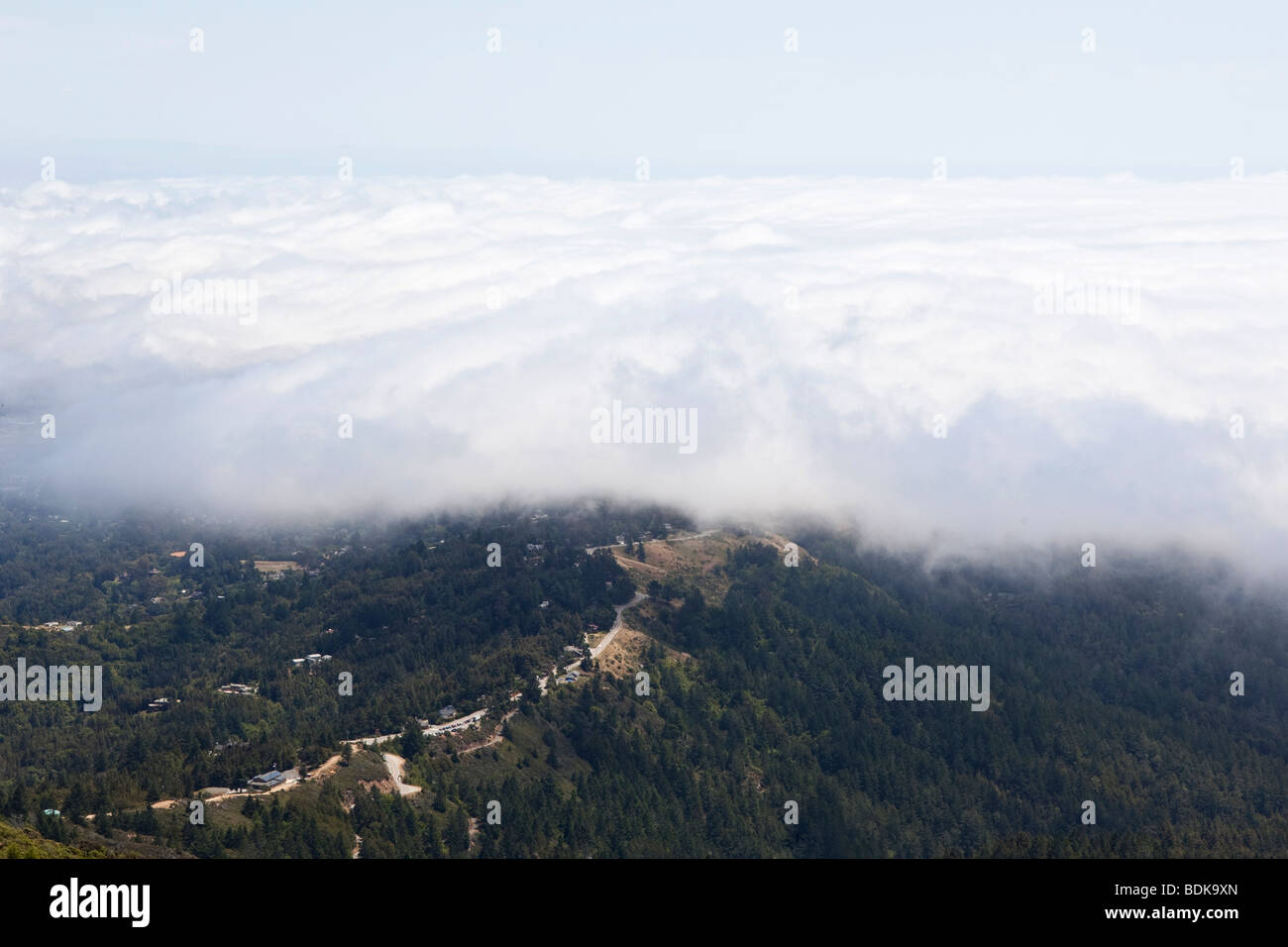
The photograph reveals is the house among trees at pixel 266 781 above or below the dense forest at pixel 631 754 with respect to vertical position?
above

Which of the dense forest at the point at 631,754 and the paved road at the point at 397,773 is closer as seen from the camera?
the dense forest at the point at 631,754

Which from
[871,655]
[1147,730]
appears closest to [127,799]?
[871,655]

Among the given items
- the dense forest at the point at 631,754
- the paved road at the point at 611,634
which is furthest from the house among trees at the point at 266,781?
the paved road at the point at 611,634

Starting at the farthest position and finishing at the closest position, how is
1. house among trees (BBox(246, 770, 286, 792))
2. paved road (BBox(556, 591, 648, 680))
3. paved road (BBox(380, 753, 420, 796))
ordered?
paved road (BBox(556, 591, 648, 680)), paved road (BBox(380, 753, 420, 796)), house among trees (BBox(246, 770, 286, 792))

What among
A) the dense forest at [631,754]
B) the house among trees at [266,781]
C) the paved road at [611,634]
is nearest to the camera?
the dense forest at [631,754]

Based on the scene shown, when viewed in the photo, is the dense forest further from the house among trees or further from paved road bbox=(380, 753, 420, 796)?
the house among trees

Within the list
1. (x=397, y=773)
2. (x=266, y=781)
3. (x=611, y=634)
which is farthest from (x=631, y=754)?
(x=266, y=781)

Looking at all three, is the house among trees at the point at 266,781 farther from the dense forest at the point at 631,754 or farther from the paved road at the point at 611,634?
the paved road at the point at 611,634

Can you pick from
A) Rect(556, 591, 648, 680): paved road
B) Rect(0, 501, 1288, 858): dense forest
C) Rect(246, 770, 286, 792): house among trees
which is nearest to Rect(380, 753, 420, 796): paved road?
Rect(0, 501, 1288, 858): dense forest

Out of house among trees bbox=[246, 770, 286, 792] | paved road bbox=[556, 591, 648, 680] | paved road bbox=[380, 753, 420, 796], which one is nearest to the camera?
house among trees bbox=[246, 770, 286, 792]

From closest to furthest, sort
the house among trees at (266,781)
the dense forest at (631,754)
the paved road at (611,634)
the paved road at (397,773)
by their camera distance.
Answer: the dense forest at (631,754) < the house among trees at (266,781) < the paved road at (397,773) < the paved road at (611,634)
